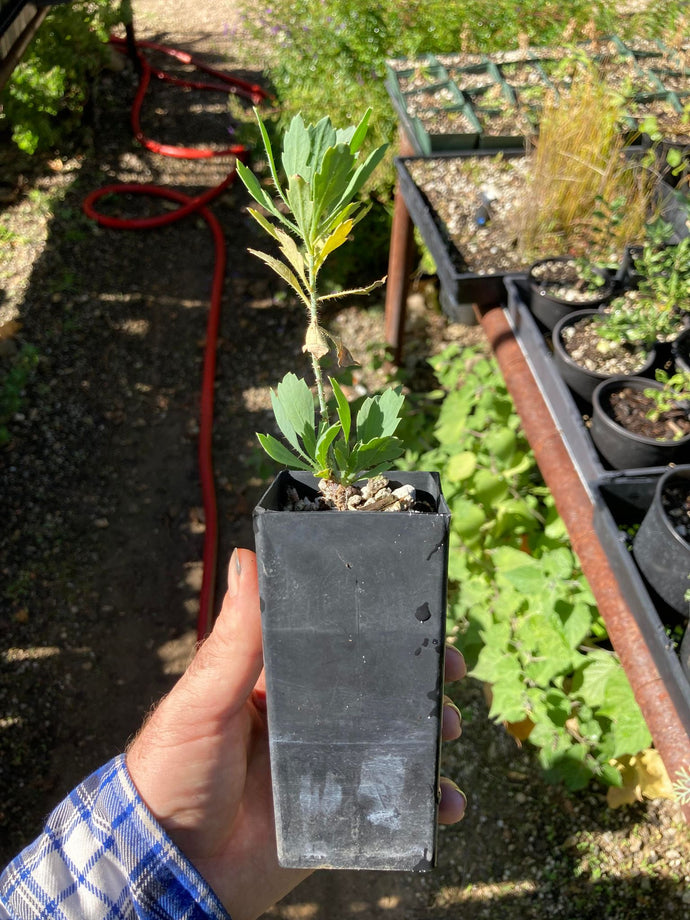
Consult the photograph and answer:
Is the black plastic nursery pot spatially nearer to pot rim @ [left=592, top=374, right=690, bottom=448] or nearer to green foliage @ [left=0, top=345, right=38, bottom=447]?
pot rim @ [left=592, top=374, right=690, bottom=448]

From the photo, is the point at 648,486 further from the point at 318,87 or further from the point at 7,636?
the point at 318,87

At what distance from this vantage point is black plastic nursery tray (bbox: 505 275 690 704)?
5.78 feet

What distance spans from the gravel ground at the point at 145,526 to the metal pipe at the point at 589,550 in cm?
93

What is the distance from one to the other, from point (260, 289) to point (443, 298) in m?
1.46

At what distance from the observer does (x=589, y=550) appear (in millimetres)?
2059

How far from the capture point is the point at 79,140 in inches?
213

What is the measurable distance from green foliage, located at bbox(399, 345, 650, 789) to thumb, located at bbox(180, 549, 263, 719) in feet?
3.94

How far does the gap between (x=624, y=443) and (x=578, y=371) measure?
12.5 inches

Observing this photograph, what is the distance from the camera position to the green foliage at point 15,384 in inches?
144

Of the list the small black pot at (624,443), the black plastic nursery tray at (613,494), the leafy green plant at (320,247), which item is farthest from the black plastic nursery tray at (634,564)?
the leafy green plant at (320,247)

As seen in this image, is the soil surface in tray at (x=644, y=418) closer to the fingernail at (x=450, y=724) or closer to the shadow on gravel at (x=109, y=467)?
the fingernail at (x=450, y=724)

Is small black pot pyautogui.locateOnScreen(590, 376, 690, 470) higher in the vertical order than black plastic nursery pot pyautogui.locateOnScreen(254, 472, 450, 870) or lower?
lower

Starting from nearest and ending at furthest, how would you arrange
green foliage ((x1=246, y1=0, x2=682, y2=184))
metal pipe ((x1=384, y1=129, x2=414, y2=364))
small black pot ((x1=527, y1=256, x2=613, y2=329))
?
small black pot ((x1=527, y1=256, x2=613, y2=329)), metal pipe ((x1=384, y1=129, x2=414, y2=364)), green foliage ((x1=246, y1=0, x2=682, y2=184))

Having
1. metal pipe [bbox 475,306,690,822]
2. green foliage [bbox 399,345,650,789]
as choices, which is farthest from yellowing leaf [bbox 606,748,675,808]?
metal pipe [bbox 475,306,690,822]
